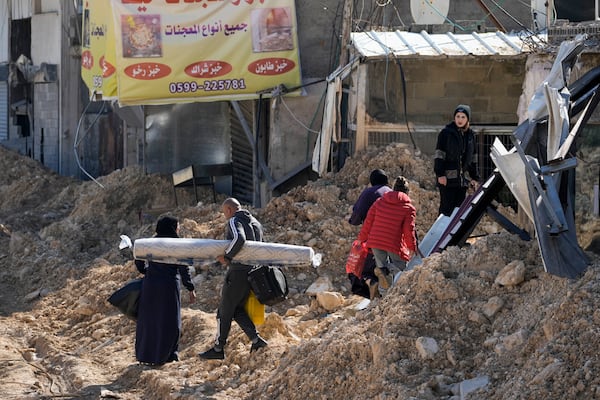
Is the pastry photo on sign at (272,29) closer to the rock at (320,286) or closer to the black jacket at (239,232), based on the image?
the rock at (320,286)

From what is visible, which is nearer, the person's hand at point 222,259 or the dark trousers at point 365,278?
the person's hand at point 222,259

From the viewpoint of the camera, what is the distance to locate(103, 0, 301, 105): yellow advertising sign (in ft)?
58.1

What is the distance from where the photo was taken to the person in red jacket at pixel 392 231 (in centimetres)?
1002

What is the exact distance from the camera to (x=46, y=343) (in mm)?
11883

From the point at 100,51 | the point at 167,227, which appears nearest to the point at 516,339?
the point at 167,227

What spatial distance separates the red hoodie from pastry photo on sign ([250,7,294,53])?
8.00 m

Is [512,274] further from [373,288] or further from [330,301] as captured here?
[330,301]

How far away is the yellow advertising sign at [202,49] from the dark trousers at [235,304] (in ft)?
27.3

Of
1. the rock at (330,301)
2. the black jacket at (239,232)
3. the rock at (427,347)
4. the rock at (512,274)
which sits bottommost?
the rock at (330,301)

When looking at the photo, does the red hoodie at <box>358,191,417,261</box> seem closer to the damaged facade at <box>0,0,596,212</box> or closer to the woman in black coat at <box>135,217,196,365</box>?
the woman in black coat at <box>135,217,196,365</box>

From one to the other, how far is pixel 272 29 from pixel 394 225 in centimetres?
826

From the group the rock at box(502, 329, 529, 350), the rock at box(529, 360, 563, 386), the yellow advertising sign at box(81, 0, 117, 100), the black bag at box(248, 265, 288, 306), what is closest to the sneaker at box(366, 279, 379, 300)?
the black bag at box(248, 265, 288, 306)

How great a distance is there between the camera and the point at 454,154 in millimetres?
11234

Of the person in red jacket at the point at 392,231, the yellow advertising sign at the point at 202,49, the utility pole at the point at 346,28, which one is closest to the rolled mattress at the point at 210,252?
the person in red jacket at the point at 392,231
